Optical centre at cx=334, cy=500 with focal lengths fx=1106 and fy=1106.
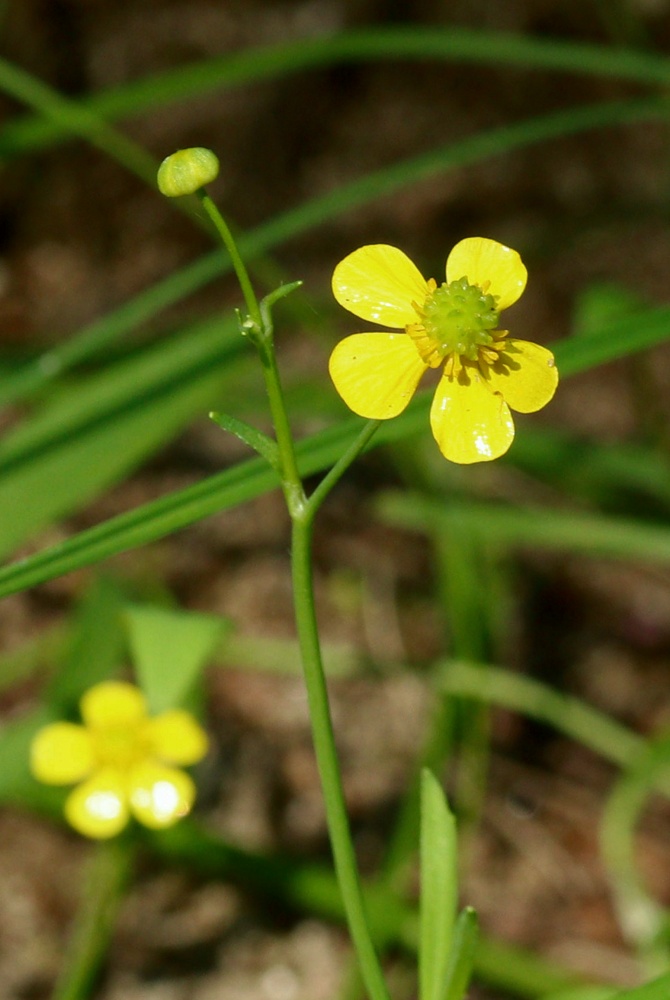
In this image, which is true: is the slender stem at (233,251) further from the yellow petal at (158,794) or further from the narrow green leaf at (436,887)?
the yellow petal at (158,794)

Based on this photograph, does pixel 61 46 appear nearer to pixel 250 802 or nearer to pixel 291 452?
pixel 250 802

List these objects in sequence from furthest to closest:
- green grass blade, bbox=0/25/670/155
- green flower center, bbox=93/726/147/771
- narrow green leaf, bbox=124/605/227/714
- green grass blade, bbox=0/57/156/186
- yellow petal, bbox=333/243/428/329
→ green grass blade, bbox=0/25/670/155 < green grass blade, bbox=0/57/156/186 < green flower center, bbox=93/726/147/771 < narrow green leaf, bbox=124/605/227/714 < yellow petal, bbox=333/243/428/329

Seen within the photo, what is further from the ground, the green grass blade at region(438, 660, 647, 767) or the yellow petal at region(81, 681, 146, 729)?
the green grass blade at region(438, 660, 647, 767)

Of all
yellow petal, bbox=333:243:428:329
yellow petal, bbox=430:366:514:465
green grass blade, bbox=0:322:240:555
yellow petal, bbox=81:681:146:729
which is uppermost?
green grass blade, bbox=0:322:240:555

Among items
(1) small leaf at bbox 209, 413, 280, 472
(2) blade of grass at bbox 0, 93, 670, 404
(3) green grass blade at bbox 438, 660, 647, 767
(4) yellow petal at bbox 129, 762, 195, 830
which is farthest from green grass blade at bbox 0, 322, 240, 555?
(1) small leaf at bbox 209, 413, 280, 472

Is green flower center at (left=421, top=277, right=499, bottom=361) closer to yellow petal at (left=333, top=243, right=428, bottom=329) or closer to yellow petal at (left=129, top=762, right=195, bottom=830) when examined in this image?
yellow petal at (left=333, top=243, right=428, bottom=329)

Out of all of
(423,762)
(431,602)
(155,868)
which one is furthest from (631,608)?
(155,868)

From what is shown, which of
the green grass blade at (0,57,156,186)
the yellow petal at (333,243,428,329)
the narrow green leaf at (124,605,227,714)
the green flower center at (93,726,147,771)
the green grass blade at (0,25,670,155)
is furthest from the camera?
the green grass blade at (0,25,670,155)

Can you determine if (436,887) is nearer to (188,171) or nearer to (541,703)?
(188,171)
